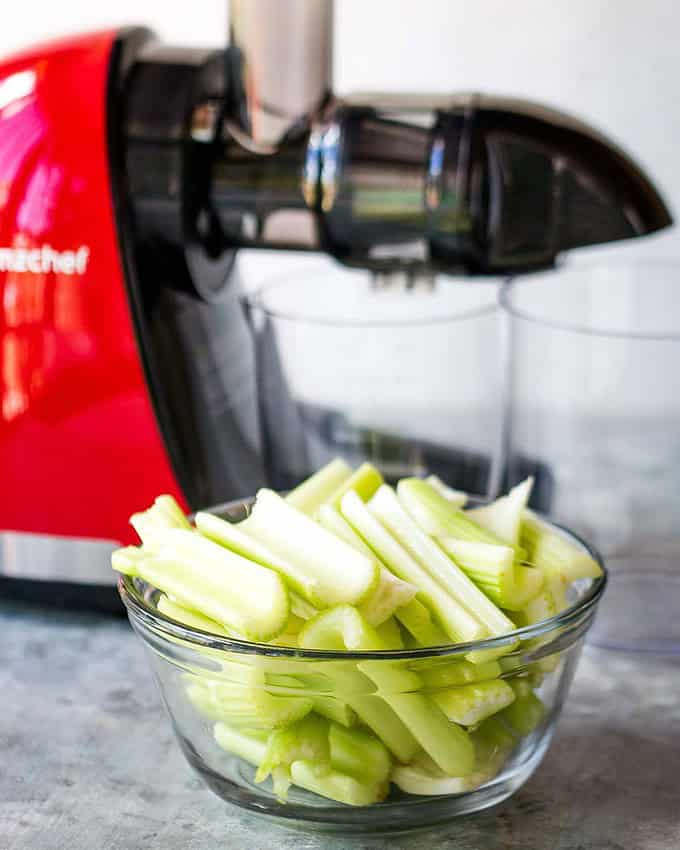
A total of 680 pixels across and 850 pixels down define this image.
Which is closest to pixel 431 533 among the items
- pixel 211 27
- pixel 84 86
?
pixel 84 86

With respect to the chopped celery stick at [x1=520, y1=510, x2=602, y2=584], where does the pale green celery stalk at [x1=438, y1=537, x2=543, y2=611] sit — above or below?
above

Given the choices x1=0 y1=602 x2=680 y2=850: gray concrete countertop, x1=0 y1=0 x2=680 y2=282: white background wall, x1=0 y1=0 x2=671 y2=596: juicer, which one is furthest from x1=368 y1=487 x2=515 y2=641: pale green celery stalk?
x1=0 y1=0 x2=680 y2=282: white background wall

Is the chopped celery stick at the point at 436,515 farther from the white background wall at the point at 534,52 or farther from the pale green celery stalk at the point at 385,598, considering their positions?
the white background wall at the point at 534,52

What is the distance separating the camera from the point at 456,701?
519 millimetres

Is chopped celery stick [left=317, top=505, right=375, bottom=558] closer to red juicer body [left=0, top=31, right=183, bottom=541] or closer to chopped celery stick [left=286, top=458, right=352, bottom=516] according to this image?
chopped celery stick [left=286, top=458, right=352, bottom=516]

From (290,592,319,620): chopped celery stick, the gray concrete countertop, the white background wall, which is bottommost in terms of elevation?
the gray concrete countertop

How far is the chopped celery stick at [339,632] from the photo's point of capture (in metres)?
0.50

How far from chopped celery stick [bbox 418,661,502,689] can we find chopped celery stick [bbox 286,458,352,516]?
0.41 feet

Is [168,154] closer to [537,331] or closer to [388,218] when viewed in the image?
[388,218]

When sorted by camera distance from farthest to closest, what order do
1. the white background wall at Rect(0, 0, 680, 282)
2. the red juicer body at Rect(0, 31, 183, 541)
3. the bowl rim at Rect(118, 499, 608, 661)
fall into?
the white background wall at Rect(0, 0, 680, 282)
the red juicer body at Rect(0, 31, 183, 541)
the bowl rim at Rect(118, 499, 608, 661)

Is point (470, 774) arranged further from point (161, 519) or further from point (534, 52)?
point (534, 52)

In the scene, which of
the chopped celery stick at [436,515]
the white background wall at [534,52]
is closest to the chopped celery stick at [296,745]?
the chopped celery stick at [436,515]

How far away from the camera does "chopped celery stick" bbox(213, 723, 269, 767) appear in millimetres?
547

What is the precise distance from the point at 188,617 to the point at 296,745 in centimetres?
7
